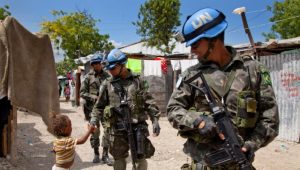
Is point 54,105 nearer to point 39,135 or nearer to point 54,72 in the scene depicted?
point 54,72

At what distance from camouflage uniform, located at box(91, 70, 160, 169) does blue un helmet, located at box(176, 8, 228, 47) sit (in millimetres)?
2372

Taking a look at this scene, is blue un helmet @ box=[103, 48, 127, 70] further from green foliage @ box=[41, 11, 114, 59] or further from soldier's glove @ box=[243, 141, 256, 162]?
green foliage @ box=[41, 11, 114, 59]

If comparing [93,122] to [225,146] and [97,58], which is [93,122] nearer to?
[97,58]

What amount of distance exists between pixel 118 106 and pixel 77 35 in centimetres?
3050

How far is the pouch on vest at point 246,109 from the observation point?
94.0 inches

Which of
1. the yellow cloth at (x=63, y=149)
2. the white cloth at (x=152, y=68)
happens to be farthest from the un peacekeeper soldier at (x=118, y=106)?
the white cloth at (x=152, y=68)

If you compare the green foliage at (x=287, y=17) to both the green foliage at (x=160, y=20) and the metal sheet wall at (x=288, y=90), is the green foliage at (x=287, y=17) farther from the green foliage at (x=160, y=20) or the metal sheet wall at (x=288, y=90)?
the metal sheet wall at (x=288, y=90)

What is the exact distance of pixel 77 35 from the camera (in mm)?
34188

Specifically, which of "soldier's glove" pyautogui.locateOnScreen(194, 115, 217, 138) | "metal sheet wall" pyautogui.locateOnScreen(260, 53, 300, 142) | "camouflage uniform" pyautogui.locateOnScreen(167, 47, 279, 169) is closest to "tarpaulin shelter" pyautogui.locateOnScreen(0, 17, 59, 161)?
"camouflage uniform" pyautogui.locateOnScreen(167, 47, 279, 169)

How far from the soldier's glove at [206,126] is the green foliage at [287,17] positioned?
30.1 m

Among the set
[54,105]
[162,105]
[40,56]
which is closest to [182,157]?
[54,105]

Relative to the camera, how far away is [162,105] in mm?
14391

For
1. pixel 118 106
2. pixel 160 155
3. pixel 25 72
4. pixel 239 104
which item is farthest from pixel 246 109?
pixel 160 155

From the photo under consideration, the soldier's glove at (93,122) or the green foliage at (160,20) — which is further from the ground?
the green foliage at (160,20)
